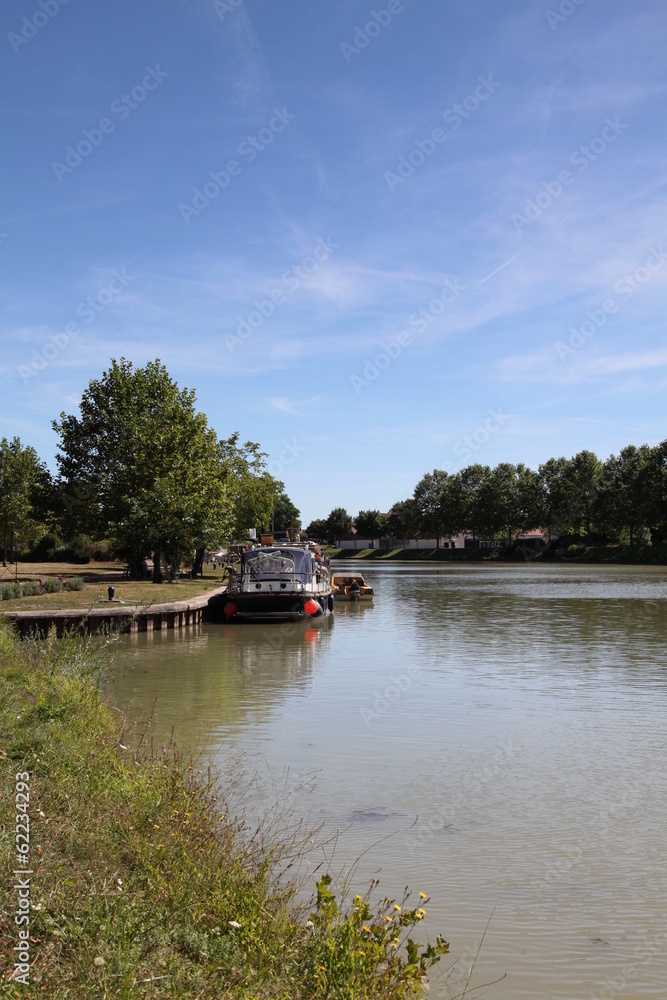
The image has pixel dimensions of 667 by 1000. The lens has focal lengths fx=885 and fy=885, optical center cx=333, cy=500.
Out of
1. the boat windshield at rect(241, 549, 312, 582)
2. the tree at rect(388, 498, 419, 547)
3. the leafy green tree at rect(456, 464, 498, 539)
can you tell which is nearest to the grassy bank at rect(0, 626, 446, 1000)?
the boat windshield at rect(241, 549, 312, 582)

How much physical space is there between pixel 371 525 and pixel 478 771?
538ft

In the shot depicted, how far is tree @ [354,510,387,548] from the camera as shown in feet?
561

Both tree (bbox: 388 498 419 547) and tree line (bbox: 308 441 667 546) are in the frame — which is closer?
tree line (bbox: 308 441 667 546)

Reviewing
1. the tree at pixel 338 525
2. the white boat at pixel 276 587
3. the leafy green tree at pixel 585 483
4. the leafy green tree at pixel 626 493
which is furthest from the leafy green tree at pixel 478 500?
the white boat at pixel 276 587

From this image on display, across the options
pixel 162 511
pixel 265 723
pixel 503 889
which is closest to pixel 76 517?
pixel 162 511

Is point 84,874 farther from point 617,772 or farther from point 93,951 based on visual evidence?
point 617,772

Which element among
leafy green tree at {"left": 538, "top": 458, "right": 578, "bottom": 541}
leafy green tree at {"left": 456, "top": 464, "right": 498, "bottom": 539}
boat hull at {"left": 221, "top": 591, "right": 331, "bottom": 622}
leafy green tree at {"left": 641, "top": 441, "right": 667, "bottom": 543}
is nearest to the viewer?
boat hull at {"left": 221, "top": 591, "right": 331, "bottom": 622}

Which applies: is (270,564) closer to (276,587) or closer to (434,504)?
(276,587)

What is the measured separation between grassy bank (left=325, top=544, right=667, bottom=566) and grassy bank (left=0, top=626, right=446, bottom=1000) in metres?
91.8

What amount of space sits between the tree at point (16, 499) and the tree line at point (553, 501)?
65929mm

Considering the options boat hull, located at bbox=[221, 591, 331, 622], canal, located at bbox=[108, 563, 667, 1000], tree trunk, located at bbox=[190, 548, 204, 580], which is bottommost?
canal, located at bbox=[108, 563, 667, 1000]

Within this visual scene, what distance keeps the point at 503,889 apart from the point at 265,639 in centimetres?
2146

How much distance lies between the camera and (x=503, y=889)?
7.11 meters

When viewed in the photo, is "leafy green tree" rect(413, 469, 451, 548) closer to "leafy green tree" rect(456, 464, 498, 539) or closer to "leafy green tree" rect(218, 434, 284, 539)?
"leafy green tree" rect(456, 464, 498, 539)
